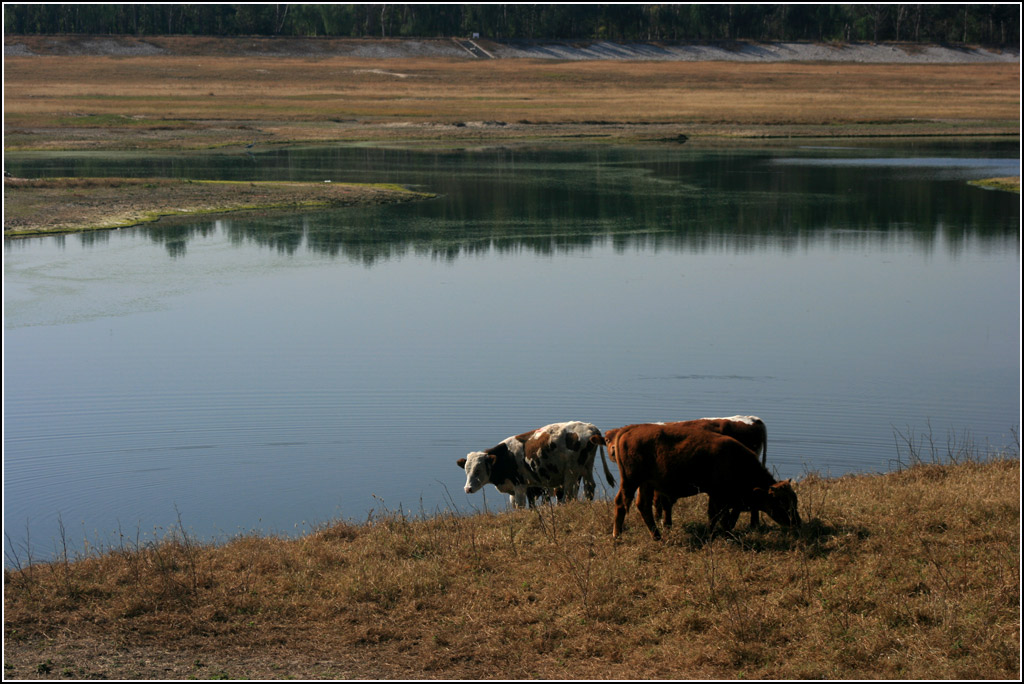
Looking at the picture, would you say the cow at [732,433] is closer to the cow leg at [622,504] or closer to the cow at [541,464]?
the cow leg at [622,504]

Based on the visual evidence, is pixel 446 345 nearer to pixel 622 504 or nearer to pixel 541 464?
pixel 541 464

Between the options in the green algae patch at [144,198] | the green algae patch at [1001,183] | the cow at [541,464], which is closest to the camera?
the cow at [541,464]

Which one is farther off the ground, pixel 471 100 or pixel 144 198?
pixel 471 100

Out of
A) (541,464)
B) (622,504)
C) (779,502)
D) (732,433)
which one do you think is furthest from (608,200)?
(779,502)

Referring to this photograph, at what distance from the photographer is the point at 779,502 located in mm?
9258

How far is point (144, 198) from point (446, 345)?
26.0m

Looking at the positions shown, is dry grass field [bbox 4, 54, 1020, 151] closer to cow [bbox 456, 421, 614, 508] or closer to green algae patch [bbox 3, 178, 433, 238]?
green algae patch [bbox 3, 178, 433, 238]

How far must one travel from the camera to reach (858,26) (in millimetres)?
162875

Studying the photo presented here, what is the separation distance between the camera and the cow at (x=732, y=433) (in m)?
9.85

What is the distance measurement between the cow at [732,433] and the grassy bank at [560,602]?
0.64ft

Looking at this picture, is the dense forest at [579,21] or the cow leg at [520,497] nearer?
the cow leg at [520,497]

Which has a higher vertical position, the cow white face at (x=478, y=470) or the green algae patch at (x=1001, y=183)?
the green algae patch at (x=1001, y=183)

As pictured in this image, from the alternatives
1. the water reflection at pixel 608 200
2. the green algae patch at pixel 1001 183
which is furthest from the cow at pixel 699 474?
the green algae patch at pixel 1001 183

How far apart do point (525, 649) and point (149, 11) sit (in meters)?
158
